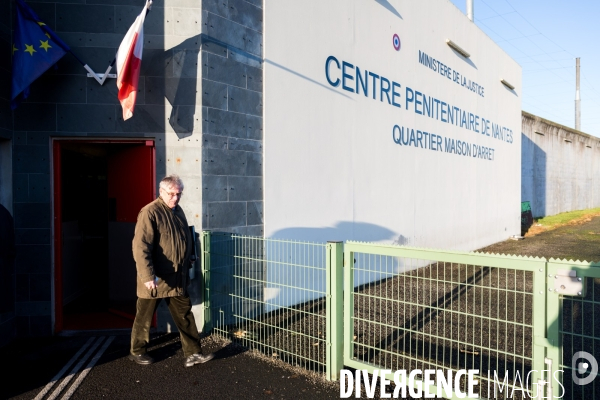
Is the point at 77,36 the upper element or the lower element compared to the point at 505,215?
upper

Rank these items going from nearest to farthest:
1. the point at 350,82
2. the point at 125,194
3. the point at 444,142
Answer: the point at 125,194 < the point at 350,82 < the point at 444,142

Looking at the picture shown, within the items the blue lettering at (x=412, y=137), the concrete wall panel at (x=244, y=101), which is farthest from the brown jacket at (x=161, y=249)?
the blue lettering at (x=412, y=137)

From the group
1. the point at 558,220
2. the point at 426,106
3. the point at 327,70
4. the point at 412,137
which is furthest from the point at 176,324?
the point at 558,220

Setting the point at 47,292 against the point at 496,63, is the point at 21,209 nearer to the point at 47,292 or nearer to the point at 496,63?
the point at 47,292

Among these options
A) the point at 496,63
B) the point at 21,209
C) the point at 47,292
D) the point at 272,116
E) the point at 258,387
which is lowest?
the point at 258,387

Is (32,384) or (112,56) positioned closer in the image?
(32,384)

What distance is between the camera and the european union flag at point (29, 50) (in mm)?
5133

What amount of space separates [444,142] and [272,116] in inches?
243

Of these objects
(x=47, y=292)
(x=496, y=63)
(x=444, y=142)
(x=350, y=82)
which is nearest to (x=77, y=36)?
(x=47, y=292)

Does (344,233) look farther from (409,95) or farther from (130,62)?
(130,62)

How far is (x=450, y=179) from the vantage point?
11.6 meters

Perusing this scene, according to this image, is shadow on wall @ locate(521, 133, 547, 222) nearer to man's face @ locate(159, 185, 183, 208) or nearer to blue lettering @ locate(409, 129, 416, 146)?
blue lettering @ locate(409, 129, 416, 146)

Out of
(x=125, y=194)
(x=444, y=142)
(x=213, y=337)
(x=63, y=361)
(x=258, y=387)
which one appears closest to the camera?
(x=258, y=387)

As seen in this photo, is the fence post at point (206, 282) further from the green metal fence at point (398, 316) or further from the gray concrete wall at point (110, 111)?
the gray concrete wall at point (110, 111)
